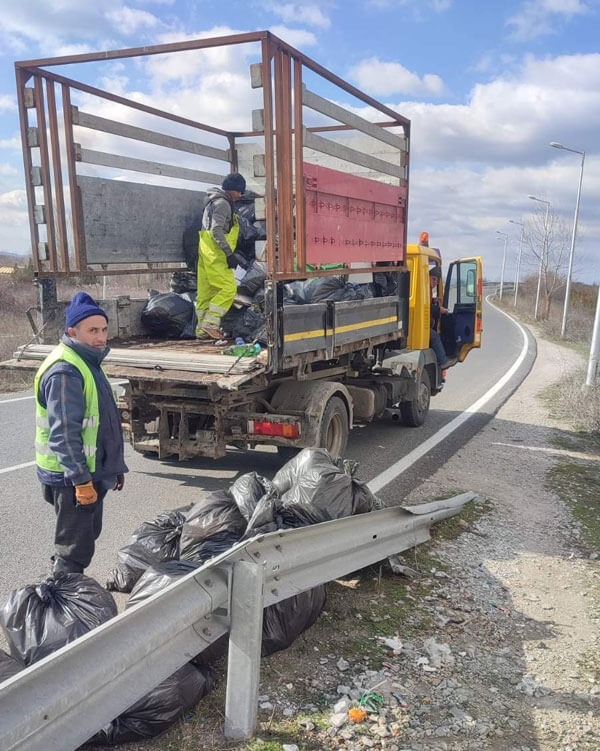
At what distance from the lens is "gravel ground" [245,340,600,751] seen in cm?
Result: 267

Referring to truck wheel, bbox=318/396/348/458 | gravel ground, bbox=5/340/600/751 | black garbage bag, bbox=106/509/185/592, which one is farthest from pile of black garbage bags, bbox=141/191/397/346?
black garbage bag, bbox=106/509/185/592

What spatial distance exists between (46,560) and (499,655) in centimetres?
Answer: 278

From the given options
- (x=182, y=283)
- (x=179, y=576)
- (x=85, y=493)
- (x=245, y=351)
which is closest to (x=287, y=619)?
(x=179, y=576)

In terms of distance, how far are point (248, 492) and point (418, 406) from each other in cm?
504

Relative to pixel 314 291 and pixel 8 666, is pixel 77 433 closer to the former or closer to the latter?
pixel 8 666

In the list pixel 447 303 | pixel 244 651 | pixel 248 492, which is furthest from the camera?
pixel 447 303

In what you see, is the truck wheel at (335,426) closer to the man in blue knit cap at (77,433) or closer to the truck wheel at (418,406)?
the truck wheel at (418,406)

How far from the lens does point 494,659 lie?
128 inches

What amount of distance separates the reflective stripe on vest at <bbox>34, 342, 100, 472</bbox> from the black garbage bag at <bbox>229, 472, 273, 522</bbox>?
33.8 inches

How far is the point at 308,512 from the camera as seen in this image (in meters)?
3.84

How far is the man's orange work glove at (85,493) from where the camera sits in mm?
3309

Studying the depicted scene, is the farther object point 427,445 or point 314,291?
point 427,445

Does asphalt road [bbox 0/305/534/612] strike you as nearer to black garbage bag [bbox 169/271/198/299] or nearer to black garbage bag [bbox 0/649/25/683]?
black garbage bag [bbox 0/649/25/683]

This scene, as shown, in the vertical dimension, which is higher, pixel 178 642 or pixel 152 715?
pixel 178 642
